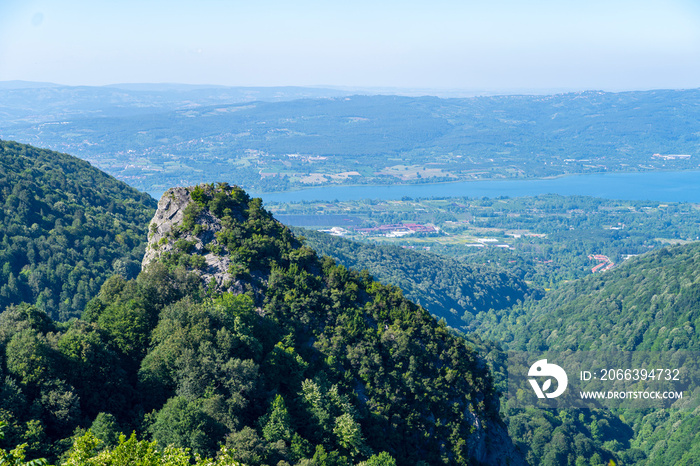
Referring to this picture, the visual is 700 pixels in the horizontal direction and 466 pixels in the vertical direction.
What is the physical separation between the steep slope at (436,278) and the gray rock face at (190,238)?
99994 mm

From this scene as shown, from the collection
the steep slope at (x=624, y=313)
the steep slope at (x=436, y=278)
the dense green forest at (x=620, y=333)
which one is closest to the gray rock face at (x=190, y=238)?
the dense green forest at (x=620, y=333)

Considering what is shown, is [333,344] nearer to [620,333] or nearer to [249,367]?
[249,367]

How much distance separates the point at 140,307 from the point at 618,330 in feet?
345

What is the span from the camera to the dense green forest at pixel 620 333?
250 feet

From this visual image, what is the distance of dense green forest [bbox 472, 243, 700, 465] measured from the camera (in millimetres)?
76312

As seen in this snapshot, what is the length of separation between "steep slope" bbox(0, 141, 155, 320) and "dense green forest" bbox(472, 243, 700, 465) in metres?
53.3

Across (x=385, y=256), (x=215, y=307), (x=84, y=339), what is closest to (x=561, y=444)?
(x=215, y=307)

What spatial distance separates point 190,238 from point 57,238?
3999 centimetres

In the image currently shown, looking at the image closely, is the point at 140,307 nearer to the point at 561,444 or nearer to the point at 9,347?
the point at 9,347

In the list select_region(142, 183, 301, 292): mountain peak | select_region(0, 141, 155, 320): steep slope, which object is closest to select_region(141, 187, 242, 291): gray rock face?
select_region(142, 183, 301, 292): mountain peak

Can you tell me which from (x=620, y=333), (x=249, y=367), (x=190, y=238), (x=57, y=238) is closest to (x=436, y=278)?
(x=620, y=333)

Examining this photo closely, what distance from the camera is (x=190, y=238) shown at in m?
44.7

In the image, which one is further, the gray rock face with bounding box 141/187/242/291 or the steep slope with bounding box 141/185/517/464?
the gray rock face with bounding box 141/187/242/291

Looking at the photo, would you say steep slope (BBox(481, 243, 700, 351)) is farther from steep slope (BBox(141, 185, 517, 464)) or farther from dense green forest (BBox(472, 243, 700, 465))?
steep slope (BBox(141, 185, 517, 464))
